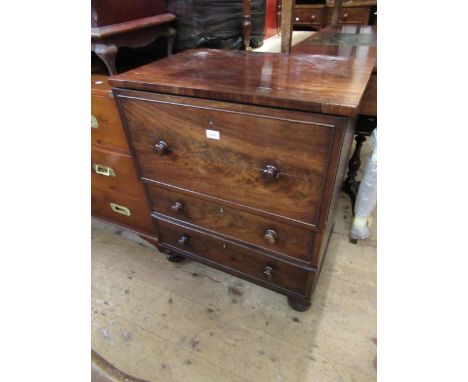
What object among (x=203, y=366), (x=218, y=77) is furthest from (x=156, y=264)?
(x=218, y=77)

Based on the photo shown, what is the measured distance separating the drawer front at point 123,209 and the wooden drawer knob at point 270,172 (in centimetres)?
58

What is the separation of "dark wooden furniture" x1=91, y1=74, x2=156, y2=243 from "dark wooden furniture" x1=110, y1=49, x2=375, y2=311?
104mm

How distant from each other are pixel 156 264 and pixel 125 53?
3.07ft

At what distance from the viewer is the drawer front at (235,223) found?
Result: 77 centimetres

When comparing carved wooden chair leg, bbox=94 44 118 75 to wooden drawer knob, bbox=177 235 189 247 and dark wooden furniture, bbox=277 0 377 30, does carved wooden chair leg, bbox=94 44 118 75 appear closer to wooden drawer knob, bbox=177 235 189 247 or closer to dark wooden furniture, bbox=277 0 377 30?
wooden drawer knob, bbox=177 235 189 247

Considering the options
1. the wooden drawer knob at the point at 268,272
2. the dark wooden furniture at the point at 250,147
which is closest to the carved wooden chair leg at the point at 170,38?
the dark wooden furniture at the point at 250,147

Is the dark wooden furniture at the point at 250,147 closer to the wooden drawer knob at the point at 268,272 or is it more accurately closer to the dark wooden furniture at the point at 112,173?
the wooden drawer knob at the point at 268,272

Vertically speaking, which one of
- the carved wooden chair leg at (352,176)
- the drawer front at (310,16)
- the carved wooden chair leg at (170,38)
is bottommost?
the carved wooden chair leg at (352,176)

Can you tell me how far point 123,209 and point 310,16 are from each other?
2.17 metres

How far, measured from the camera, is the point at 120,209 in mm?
1163

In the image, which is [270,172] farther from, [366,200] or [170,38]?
[170,38]

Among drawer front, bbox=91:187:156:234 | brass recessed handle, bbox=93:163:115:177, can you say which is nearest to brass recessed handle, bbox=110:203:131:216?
drawer front, bbox=91:187:156:234

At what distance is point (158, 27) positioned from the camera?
1040 mm

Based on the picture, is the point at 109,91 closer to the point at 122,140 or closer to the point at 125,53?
the point at 122,140
